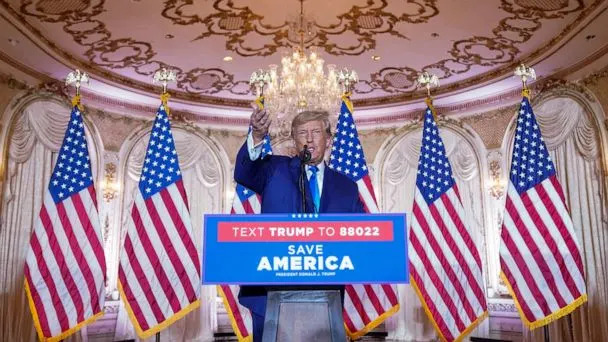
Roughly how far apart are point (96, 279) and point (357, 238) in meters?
4.96

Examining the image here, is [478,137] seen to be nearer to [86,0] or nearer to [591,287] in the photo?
[591,287]

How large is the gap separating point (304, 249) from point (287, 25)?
570cm

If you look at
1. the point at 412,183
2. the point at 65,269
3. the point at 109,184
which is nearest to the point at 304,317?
the point at 65,269

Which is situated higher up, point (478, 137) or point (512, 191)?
point (478, 137)

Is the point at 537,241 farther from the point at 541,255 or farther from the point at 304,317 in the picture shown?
the point at 304,317

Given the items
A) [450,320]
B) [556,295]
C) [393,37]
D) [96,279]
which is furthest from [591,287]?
[96,279]

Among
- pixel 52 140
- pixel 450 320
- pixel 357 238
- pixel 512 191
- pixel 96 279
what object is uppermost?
pixel 52 140

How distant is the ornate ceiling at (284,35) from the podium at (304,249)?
4925 mm

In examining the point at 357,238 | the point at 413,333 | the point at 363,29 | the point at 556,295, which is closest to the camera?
the point at 357,238

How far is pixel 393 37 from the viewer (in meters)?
7.39

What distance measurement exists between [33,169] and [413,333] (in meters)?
7.05

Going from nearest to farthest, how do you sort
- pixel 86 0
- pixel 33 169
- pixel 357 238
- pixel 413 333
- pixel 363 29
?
1. pixel 357 238
2. pixel 86 0
3. pixel 363 29
4. pixel 33 169
5. pixel 413 333

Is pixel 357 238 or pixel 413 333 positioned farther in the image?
pixel 413 333

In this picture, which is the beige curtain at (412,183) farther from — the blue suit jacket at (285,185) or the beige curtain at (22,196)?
the blue suit jacket at (285,185)
